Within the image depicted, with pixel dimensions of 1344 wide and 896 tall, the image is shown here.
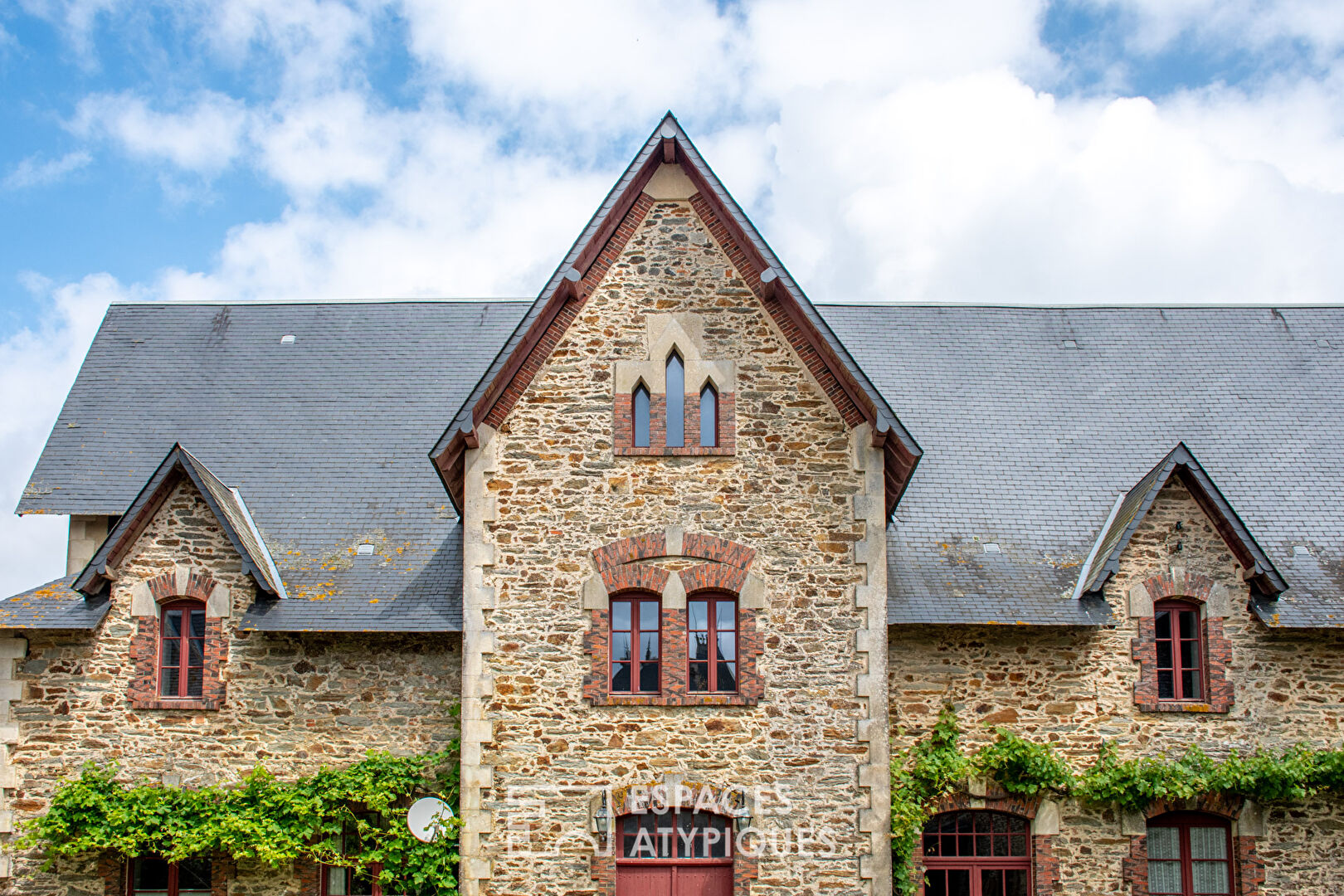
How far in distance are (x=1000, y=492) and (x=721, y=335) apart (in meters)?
4.91

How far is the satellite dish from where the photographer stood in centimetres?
1213

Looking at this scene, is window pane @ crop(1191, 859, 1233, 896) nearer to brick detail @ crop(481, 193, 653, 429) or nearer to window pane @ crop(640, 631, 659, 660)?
window pane @ crop(640, 631, 659, 660)

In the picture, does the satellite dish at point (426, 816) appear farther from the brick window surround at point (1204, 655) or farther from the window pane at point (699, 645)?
the brick window surround at point (1204, 655)

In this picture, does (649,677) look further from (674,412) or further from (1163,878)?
(1163,878)

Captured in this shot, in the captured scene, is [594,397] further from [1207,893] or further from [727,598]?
[1207,893]

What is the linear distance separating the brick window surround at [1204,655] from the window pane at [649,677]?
230 inches

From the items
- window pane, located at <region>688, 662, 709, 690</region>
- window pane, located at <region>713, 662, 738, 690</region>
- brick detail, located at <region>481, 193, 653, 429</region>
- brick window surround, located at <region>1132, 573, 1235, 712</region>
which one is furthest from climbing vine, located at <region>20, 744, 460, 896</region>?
brick window surround, located at <region>1132, 573, 1235, 712</region>

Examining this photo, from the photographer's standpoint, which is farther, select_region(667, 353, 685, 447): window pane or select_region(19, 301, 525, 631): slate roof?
select_region(19, 301, 525, 631): slate roof

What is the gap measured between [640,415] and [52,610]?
298 inches

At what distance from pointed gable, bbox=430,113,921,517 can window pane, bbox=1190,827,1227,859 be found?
5.68 metres

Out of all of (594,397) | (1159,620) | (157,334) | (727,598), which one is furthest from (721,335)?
(157,334)

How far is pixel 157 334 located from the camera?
17859 mm

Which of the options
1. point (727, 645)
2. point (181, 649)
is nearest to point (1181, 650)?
point (727, 645)

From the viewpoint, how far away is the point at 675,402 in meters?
12.7
